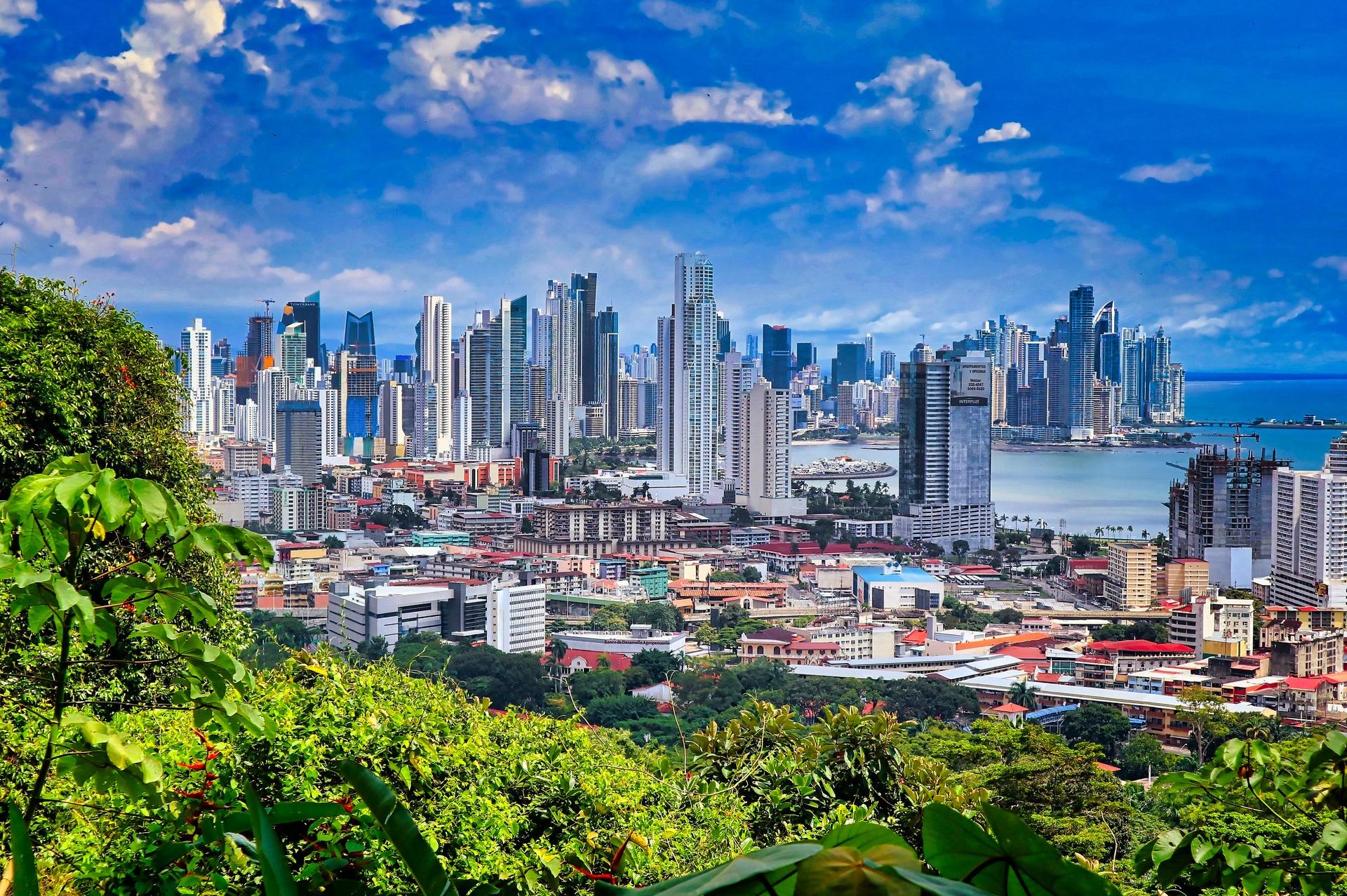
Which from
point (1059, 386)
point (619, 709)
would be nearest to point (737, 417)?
point (1059, 386)

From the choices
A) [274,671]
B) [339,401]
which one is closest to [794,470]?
[339,401]

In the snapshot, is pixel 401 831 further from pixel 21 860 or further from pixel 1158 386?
pixel 1158 386

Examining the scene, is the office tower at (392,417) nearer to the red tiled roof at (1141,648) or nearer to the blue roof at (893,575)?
the blue roof at (893,575)

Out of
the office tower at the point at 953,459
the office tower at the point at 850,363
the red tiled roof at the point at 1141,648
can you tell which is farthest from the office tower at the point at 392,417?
the red tiled roof at the point at 1141,648

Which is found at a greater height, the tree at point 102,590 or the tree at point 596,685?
the tree at point 102,590

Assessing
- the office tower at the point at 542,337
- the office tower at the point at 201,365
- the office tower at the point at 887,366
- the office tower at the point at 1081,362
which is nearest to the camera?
the office tower at the point at 201,365

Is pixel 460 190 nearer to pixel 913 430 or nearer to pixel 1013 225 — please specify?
pixel 913 430

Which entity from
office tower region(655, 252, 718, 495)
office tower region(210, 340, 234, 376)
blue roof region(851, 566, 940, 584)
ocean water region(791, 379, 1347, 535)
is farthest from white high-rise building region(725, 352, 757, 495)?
office tower region(210, 340, 234, 376)
